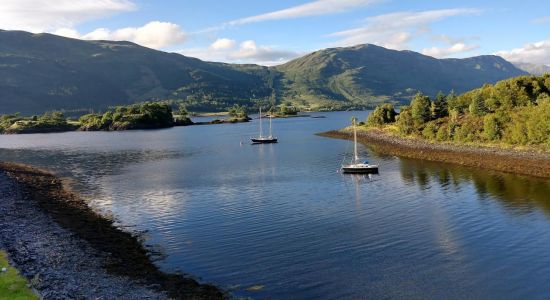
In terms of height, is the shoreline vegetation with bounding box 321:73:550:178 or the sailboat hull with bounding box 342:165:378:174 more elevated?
the shoreline vegetation with bounding box 321:73:550:178

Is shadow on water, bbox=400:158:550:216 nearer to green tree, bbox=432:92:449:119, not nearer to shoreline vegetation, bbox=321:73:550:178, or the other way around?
shoreline vegetation, bbox=321:73:550:178

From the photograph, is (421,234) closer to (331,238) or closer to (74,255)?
(331,238)

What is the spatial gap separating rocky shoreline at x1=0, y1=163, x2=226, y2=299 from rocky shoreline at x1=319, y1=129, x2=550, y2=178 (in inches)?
3036

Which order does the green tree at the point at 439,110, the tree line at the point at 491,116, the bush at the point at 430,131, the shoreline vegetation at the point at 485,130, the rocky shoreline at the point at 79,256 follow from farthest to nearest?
the green tree at the point at 439,110 < the bush at the point at 430,131 < the tree line at the point at 491,116 < the shoreline vegetation at the point at 485,130 < the rocky shoreline at the point at 79,256

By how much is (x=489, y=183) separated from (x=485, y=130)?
44.3 meters

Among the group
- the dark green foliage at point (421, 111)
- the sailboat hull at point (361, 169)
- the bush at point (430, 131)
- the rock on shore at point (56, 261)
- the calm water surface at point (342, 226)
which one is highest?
the dark green foliage at point (421, 111)

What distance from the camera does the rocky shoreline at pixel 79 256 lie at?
36.8 metres

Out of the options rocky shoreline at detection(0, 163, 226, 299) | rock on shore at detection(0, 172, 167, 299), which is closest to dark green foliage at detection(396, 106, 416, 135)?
rocky shoreline at detection(0, 163, 226, 299)

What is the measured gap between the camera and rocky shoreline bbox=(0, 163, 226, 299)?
3684 cm

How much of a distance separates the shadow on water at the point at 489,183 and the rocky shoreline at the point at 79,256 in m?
50.0

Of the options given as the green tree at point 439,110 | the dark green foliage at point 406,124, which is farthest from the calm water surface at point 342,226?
the green tree at point 439,110

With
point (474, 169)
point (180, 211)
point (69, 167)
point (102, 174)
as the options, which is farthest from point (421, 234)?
point (69, 167)

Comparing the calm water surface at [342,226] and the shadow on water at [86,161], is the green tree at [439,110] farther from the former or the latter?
the shadow on water at [86,161]

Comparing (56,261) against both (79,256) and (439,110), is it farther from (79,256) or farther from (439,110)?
(439,110)
